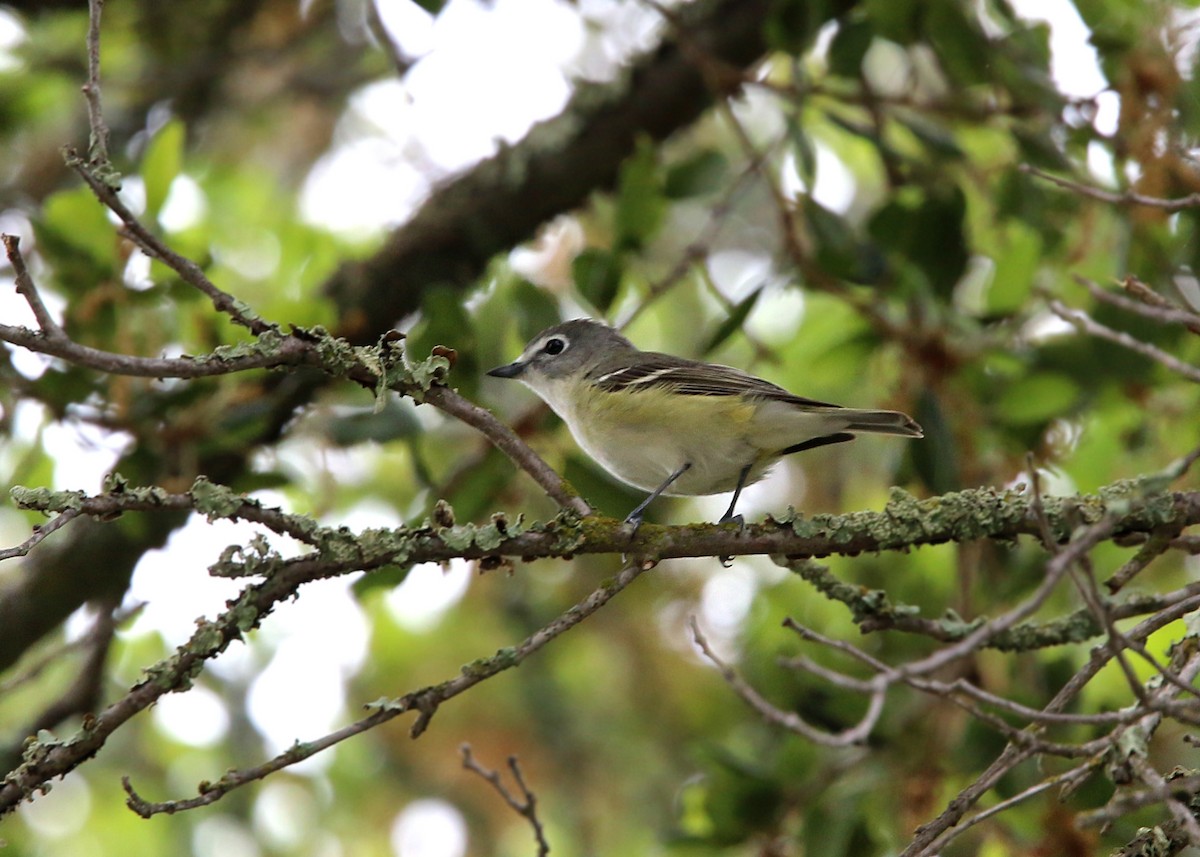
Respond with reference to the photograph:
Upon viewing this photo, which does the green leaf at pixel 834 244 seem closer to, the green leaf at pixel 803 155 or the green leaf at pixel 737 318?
the green leaf at pixel 803 155

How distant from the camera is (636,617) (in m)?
7.32

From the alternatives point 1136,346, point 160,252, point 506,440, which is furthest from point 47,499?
point 1136,346

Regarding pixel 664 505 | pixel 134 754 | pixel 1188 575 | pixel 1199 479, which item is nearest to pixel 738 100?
pixel 664 505

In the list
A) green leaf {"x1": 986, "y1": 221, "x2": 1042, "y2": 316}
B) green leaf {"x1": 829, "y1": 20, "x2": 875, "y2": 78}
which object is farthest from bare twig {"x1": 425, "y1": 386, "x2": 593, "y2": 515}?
green leaf {"x1": 829, "y1": 20, "x2": 875, "y2": 78}

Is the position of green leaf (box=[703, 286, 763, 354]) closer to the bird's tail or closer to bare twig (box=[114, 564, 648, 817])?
the bird's tail

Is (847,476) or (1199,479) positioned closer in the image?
(1199,479)

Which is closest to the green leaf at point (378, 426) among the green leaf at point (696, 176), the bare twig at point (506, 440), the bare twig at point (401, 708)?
the green leaf at point (696, 176)

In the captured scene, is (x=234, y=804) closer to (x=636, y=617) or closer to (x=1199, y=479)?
(x=636, y=617)

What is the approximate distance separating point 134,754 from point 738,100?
214 inches

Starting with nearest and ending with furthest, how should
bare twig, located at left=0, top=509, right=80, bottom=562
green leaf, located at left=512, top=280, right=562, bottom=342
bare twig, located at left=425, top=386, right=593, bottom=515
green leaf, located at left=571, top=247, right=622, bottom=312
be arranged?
bare twig, located at left=0, top=509, right=80, bottom=562, bare twig, located at left=425, top=386, right=593, bottom=515, green leaf, located at left=571, top=247, right=622, bottom=312, green leaf, located at left=512, top=280, right=562, bottom=342

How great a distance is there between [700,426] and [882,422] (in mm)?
535

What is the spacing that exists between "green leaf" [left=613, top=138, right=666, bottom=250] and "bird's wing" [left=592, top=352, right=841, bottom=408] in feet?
1.43

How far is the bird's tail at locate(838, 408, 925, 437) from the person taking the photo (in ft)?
11.1

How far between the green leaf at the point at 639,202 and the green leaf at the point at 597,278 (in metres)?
0.22
